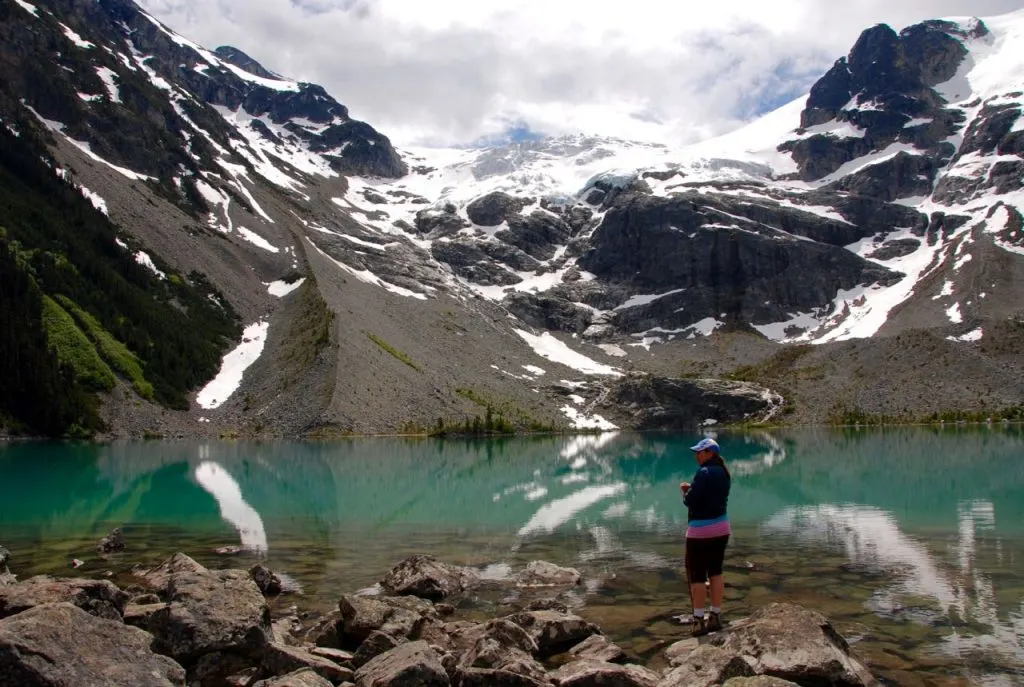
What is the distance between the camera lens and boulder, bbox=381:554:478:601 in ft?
59.1

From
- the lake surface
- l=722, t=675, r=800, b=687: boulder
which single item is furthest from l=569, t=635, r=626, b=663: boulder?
l=722, t=675, r=800, b=687: boulder

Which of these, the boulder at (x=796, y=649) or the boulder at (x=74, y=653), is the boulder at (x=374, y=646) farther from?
the boulder at (x=796, y=649)

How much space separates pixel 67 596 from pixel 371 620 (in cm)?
494

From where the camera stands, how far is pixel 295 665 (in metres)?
11.5

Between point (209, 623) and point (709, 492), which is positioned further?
point (709, 492)

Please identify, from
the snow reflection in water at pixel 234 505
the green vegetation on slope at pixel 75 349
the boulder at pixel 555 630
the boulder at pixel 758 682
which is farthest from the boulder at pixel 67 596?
the green vegetation on slope at pixel 75 349

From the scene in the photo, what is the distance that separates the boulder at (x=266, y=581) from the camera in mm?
18484

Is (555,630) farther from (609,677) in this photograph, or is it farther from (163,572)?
(163,572)

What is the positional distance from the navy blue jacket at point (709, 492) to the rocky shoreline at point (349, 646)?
1978 millimetres

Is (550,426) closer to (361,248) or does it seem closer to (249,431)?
(249,431)

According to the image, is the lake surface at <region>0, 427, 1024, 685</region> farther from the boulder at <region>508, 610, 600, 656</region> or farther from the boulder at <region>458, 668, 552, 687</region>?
the boulder at <region>458, 668, 552, 687</region>

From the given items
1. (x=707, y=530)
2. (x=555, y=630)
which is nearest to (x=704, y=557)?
(x=707, y=530)

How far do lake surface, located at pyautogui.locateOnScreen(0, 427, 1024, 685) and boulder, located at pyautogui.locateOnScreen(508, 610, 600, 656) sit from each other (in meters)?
0.99

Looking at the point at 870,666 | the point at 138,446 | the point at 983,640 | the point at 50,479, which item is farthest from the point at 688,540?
the point at 138,446
